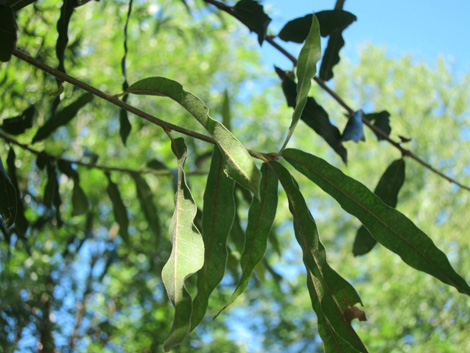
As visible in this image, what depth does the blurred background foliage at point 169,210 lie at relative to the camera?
1.41 m

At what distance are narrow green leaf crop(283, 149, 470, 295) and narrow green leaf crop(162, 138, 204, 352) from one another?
0.10 metres

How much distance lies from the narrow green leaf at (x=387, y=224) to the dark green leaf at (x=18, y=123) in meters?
0.46

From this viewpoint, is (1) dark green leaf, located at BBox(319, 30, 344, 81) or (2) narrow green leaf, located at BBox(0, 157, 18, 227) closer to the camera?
(2) narrow green leaf, located at BBox(0, 157, 18, 227)

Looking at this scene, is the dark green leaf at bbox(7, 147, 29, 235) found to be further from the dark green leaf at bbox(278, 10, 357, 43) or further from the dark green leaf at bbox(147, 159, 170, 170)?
the dark green leaf at bbox(278, 10, 357, 43)

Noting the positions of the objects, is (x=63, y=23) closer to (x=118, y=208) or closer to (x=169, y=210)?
(x=118, y=208)

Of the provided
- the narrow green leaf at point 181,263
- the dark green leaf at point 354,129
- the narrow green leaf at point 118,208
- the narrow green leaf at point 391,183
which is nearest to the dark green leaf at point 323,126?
the dark green leaf at point 354,129

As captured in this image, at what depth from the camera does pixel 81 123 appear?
249cm

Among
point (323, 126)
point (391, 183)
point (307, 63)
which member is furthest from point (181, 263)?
point (391, 183)

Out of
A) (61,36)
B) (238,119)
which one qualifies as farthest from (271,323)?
(61,36)

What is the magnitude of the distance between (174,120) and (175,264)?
2.20 metres

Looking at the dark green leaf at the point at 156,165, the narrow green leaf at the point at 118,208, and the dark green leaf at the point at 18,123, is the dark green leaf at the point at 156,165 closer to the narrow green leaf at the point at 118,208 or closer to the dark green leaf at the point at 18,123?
the narrow green leaf at the point at 118,208

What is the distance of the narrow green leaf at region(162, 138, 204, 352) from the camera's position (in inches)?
14.7

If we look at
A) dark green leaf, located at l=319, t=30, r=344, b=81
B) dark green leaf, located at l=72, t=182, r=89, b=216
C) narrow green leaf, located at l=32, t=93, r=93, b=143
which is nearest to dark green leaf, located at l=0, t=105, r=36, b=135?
narrow green leaf, located at l=32, t=93, r=93, b=143

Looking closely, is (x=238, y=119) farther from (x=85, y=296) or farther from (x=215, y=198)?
(x=215, y=198)
